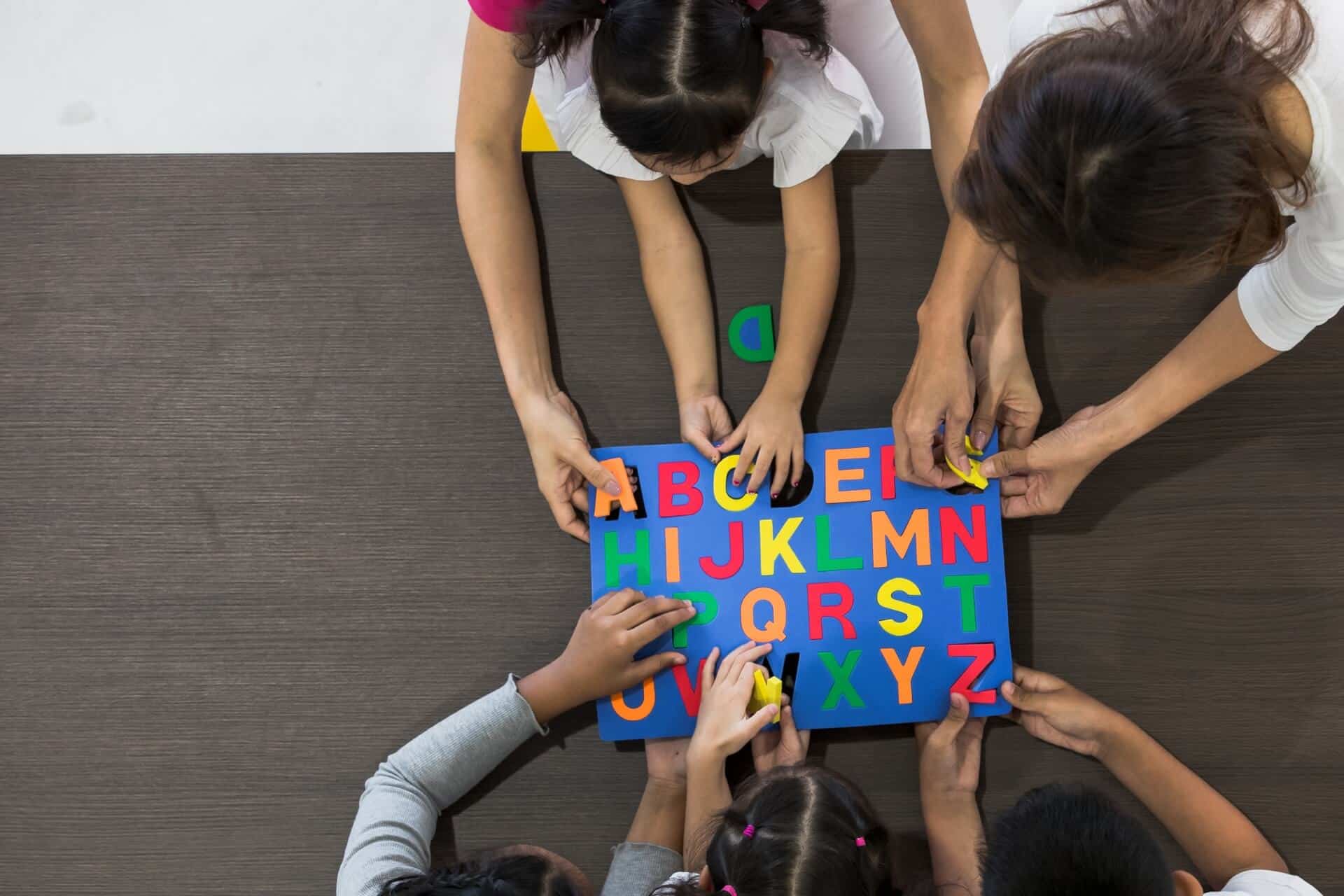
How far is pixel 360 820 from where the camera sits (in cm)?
77

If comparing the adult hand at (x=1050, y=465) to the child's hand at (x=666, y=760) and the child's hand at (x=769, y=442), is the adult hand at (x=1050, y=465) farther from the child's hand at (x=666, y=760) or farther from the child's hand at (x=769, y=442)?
the child's hand at (x=666, y=760)

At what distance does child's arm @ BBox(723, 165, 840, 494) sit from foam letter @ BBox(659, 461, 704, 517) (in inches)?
1.5

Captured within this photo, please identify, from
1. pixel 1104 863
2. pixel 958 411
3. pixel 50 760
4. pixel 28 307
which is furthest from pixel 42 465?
pixel 1104 863

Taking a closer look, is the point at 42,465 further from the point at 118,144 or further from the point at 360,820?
the point at 118,144

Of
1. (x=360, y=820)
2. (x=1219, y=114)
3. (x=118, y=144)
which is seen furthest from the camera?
(x=118, y=144)

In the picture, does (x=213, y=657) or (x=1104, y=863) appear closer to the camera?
(x=1104, y=863)

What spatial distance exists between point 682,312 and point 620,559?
0.76ft

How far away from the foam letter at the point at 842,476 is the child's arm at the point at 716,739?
16 cm

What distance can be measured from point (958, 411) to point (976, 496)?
0.27 ft

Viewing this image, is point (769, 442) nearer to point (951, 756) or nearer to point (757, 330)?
point (757, 330)

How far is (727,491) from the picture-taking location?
840mm

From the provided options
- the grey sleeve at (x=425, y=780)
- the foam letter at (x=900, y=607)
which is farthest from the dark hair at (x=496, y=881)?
the foam letter at (x=900, y=607)

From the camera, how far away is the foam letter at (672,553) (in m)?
0.83

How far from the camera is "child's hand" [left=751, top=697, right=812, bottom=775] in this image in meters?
0.81
